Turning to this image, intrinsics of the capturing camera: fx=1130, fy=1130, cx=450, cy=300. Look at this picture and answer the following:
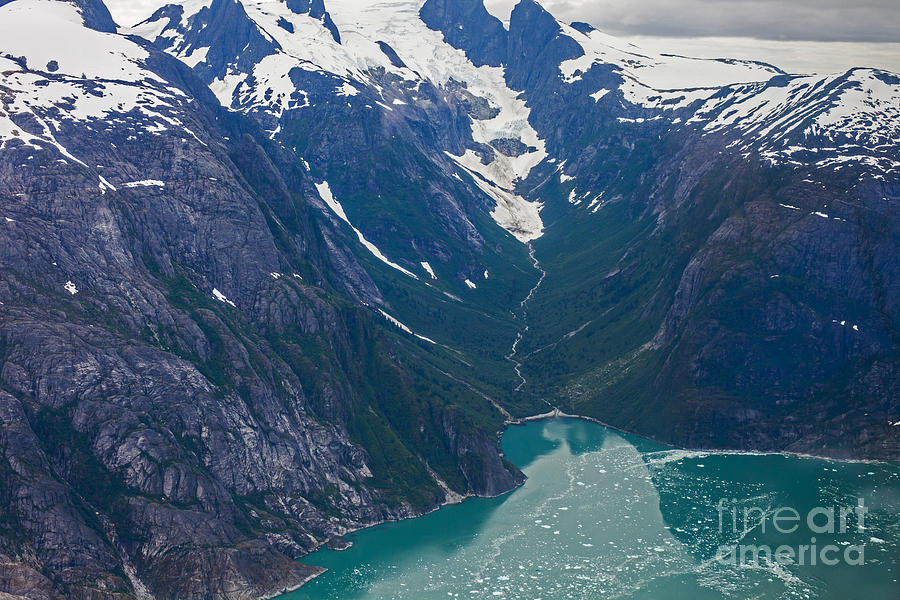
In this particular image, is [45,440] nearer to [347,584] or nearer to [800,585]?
[347,584]

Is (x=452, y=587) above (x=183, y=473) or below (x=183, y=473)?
below

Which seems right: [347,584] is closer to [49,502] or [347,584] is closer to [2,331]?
[49,502]

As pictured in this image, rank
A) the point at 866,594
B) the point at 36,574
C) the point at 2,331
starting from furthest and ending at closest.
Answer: the point at 2,331 → the point at 866,594 → the point at 36,574

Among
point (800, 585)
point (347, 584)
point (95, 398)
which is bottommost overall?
point (347, 584)

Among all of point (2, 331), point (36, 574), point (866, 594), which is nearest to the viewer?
point (36, 574)

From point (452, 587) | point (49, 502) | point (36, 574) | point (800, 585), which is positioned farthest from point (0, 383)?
point (800, 585)

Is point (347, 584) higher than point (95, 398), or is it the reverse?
point (95, 398)

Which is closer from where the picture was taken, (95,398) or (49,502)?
→ (49,502)

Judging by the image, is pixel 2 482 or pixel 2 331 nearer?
pixel 2 482

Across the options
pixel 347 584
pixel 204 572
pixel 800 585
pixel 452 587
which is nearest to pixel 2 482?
pixel 204 572
